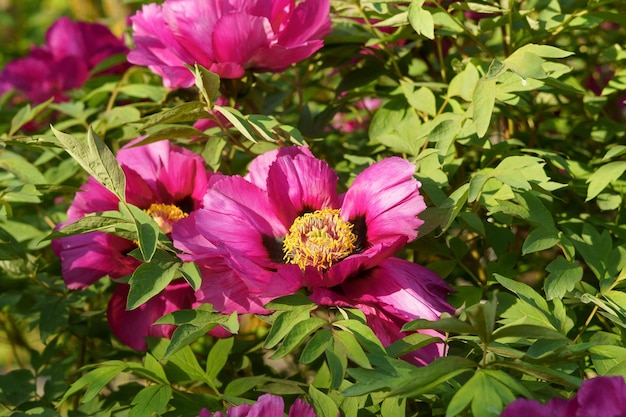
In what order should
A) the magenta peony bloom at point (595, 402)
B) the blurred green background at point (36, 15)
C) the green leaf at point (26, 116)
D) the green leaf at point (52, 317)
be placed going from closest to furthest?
the magenta peony bloom at point (595, 402) → the green leaf at point (52, 317) → the green leaf at point (26, 116) → the blurred green background at point (36, 15)

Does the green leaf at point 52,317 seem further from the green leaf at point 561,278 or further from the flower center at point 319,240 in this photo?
the green leaf at point 561,278

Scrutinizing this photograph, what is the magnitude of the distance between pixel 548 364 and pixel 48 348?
0.73 metres

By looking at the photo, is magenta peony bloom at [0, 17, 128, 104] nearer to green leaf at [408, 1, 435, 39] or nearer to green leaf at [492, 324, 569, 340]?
green leaf at [408, 1, 435, 39]

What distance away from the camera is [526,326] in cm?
68

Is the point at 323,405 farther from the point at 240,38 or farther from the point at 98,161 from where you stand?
the point at 240,38

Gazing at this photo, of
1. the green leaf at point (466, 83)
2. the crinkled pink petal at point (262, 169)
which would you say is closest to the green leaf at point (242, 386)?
the crinkled pink petal at point (262, 169)

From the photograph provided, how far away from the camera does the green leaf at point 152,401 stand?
839 mm

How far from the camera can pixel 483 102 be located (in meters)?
0.93

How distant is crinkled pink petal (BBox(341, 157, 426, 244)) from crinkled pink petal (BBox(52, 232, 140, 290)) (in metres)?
0.30

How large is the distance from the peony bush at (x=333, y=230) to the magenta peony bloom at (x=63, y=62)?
28 centimetres

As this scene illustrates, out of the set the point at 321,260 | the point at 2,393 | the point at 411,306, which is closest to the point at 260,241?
the point at 321,260

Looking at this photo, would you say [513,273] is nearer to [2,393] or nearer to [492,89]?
[492,89]

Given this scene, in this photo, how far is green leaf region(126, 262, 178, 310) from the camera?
0.82m

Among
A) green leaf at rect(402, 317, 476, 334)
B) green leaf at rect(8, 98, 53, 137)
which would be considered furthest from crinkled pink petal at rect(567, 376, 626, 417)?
green leaf at rect(8, 98, 53, 137)
